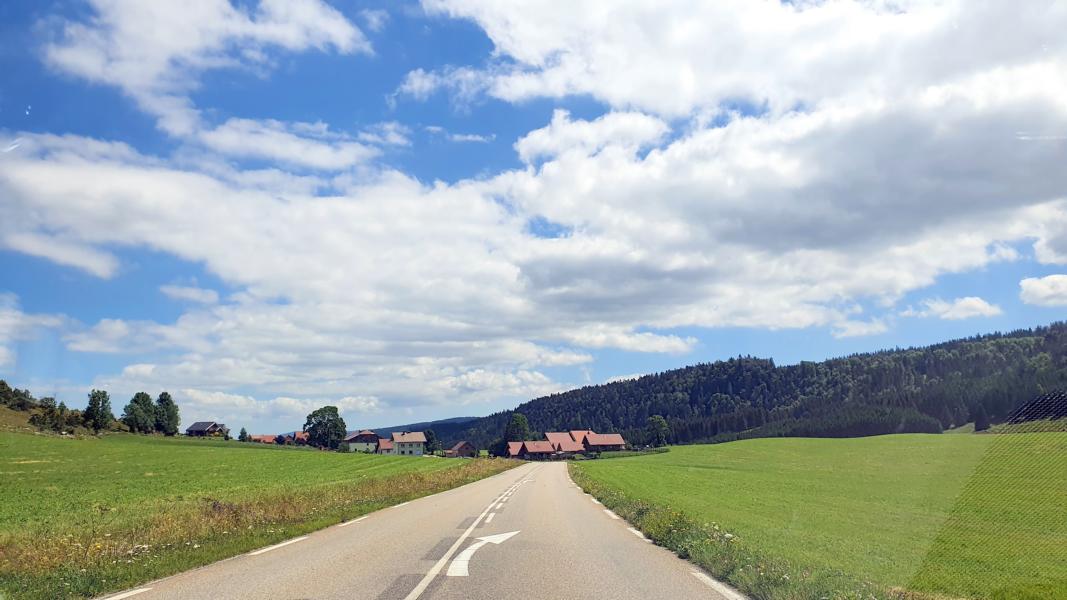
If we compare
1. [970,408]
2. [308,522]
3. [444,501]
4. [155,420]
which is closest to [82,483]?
[444,501]

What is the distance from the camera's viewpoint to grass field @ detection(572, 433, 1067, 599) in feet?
36.8

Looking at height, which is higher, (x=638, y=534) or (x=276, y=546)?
(x=276, y=546)

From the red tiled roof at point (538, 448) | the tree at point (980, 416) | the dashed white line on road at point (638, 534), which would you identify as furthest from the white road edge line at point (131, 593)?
the red tiled roof at point (538, 448)

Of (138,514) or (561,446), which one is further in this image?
(561,446)

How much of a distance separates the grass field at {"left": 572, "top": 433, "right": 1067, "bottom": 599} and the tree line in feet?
344

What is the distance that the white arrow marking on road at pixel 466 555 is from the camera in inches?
440

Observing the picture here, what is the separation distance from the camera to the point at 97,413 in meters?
122

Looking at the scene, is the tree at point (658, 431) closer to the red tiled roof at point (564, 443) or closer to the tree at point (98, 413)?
the red tiled roof at point (564, 443)

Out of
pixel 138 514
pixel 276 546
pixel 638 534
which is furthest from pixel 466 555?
pixel 138 514

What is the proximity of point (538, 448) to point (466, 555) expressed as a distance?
173984 millimetres

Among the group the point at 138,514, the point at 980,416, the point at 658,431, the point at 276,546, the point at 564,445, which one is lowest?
the point at 564,445

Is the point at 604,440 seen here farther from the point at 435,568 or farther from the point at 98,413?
the point at 435,568

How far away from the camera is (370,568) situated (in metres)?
11.5

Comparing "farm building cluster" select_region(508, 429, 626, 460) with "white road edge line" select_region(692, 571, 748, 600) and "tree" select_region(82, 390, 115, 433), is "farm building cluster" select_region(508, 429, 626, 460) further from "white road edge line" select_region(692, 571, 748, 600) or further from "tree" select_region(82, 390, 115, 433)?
"white road edge line" select_region(692, 571, 748, 600)
